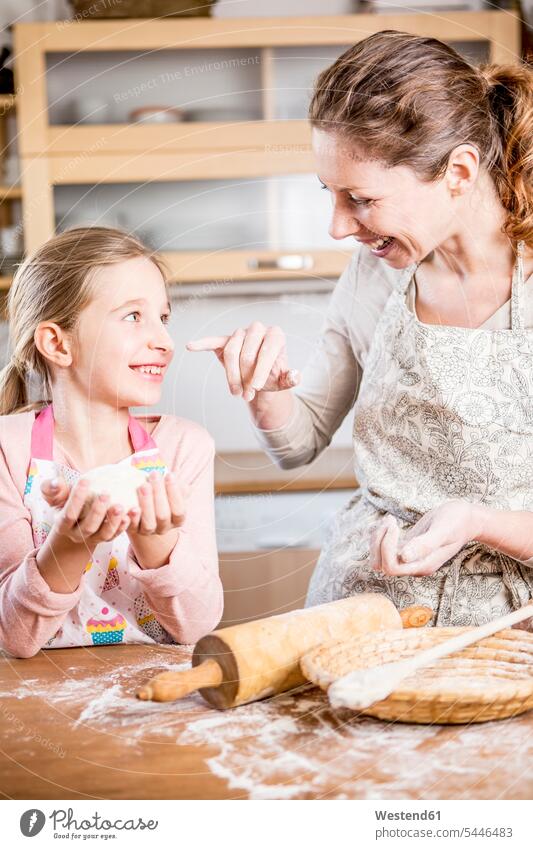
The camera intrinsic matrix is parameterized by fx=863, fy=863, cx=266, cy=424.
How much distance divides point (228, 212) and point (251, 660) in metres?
0.61

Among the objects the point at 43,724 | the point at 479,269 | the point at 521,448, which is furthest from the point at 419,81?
the point at 43,724

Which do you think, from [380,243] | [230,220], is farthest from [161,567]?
[230,220]

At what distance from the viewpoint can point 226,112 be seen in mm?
989

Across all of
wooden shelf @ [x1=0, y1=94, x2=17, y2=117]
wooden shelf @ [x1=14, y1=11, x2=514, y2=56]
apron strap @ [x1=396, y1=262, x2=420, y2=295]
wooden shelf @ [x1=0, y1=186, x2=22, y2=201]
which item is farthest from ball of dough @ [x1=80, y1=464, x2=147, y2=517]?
wooden shelf @ [x1=0, y1=186, x2=22, y2=201]

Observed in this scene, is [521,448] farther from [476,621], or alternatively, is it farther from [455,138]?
[455,138]

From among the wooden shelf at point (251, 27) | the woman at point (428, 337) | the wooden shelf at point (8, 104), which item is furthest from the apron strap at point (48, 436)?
the wooden shelf at point (251, 27)

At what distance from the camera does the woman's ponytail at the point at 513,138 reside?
70 cm

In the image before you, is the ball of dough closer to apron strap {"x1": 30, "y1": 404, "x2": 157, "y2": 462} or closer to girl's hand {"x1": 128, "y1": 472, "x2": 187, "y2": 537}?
girl's hand {"x1": 128, "y1": 472, "x2": 187, "y2": 537}

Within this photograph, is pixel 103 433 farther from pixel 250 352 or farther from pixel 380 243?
pixel 380 243

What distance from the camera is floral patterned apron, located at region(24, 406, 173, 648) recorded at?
2.33ft

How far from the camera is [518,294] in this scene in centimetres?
73

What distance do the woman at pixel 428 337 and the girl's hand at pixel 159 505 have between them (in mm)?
125

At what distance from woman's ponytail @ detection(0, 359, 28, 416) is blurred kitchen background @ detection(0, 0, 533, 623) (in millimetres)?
58
